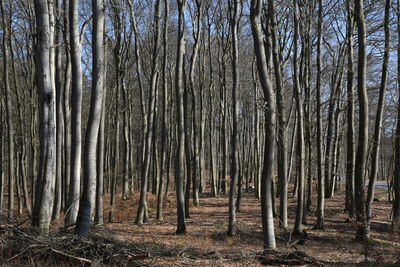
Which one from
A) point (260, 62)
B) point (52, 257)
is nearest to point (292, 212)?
point (260, 62)

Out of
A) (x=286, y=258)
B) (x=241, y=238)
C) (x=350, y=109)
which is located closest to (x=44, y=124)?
(x=286, y=258)

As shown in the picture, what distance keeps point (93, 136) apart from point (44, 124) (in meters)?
1.13

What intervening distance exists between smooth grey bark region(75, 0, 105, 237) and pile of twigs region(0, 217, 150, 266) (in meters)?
0.41

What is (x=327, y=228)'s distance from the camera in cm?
1435

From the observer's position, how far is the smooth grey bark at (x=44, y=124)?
7246 mm

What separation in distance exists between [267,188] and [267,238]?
3.83 ft

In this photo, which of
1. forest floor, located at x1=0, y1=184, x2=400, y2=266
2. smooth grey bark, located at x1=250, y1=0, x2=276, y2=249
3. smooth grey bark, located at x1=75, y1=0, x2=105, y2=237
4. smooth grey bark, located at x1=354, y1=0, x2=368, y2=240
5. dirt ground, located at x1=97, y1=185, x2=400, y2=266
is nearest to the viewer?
smooth grey bark, located at x1=75, y1=0, x2=105, y2=237

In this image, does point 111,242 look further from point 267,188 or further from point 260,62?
point 260,62

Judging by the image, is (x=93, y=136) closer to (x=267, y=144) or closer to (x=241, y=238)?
(x=267, y=144)

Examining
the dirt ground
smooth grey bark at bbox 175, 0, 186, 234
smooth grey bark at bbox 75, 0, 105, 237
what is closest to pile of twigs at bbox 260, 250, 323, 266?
the dirt ground

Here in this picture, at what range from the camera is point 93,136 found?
6988 mm

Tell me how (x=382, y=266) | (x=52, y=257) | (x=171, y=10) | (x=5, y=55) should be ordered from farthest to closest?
(x=171, y=10) → (x=5, y=55) → (x=382, y=266) → (x=52, y=257)

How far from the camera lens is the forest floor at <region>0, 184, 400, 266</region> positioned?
764cm

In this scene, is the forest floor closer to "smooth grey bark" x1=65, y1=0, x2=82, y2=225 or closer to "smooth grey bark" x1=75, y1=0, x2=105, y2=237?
"smooth grey bark" x1=75, y1=0, x2=105, y2=237
